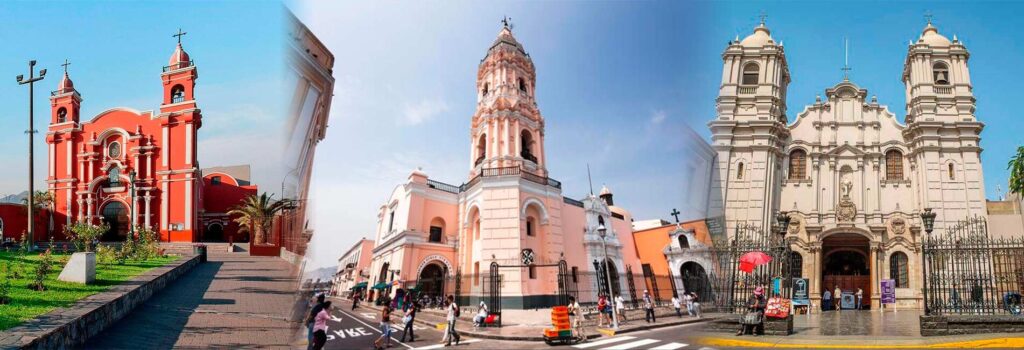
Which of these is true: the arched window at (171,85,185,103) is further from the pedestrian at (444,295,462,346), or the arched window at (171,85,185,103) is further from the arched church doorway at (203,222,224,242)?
the pedestrian at (444,295,462,346)

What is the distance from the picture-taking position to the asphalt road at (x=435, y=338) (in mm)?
7587

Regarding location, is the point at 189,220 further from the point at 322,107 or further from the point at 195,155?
the point at 322,107

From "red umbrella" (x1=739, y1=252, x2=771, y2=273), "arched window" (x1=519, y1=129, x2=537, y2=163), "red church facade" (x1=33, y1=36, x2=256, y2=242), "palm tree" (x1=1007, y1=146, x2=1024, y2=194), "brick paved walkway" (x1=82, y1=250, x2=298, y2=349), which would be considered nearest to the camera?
"brick paved walkway" (x1=82, y1=250, x2=298, y2=349)

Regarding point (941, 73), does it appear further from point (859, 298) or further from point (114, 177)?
point (114, 177)

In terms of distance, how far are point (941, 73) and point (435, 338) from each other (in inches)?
1217

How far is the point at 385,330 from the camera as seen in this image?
8320 millimetres

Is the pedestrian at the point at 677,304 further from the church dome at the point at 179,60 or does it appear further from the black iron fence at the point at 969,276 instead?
the church dome at the point at 179,60

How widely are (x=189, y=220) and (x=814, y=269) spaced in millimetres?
31552

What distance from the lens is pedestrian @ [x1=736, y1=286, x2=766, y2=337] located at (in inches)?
423

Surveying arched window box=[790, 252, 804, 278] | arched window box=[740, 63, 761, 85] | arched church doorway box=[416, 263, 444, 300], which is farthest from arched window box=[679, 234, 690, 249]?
arched window box=[740, 63, 761, 85]

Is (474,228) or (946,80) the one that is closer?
(474,228)

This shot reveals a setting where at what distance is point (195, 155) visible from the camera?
39344 millimetres

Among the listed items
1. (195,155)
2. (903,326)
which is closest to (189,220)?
(195,155)

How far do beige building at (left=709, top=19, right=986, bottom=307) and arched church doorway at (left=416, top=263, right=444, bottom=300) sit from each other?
64.6ft
